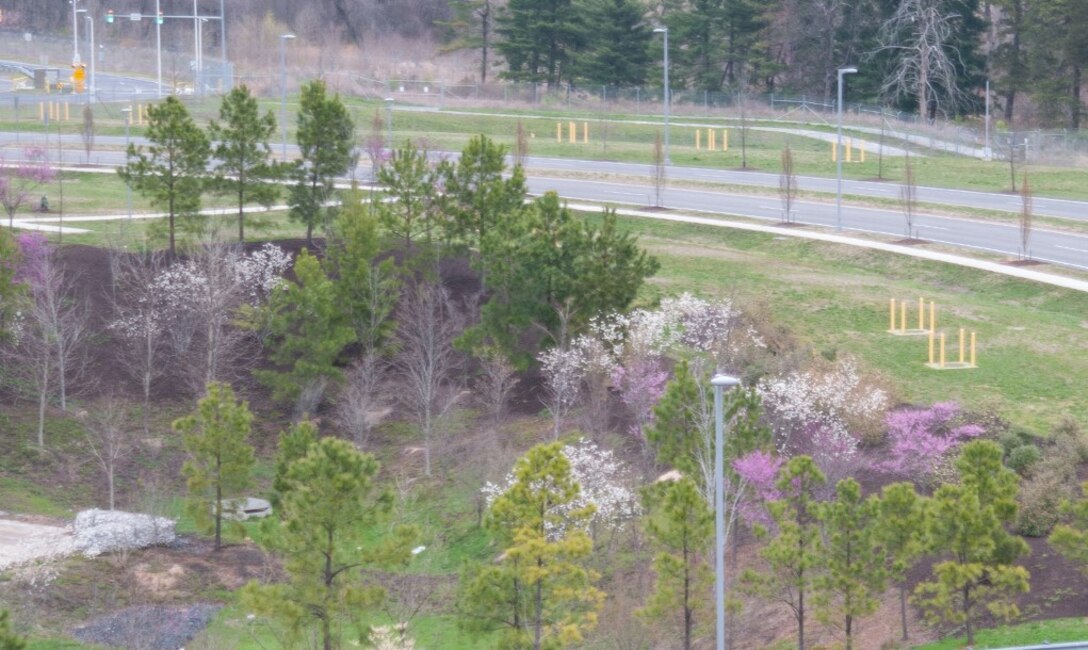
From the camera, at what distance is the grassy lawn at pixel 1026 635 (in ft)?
86.7

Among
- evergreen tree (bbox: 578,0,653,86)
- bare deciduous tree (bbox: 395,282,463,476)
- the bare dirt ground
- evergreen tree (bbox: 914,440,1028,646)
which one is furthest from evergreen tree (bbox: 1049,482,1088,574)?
evergreen tree (bbox: 578,0,653,86)

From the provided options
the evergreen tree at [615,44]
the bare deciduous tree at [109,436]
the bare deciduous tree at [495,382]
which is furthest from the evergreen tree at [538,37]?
the bare deciduous tree at [109,436]

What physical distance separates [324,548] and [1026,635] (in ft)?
40.3

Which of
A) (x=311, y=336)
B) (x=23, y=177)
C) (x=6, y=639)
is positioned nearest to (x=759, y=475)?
(x=6, y=639)

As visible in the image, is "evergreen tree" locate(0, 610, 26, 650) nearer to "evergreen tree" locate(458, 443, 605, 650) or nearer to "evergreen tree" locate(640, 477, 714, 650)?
"evergreen tree" locate(458, 443, 605, 650)

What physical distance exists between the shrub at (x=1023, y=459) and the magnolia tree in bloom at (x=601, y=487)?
323 inches

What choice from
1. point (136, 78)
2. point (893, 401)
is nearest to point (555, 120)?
point (136, 78)

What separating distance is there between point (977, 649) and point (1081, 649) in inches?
122

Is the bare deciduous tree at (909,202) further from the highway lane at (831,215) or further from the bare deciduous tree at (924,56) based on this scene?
the bare deciduous tree at (924,56)

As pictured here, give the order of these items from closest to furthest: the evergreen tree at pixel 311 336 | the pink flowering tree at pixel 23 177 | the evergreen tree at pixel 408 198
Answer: the evergreen tree at pixel 311 336
the evergreen tree at pixel 408 198
the pink flowering tree at pixel 23 177

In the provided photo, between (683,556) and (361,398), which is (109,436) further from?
(683,556)

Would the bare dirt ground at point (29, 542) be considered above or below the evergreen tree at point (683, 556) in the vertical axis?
below

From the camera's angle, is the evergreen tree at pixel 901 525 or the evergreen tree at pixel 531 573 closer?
the evergreen tree at pixel 531 573

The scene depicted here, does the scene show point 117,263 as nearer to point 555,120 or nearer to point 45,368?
point 45,368
